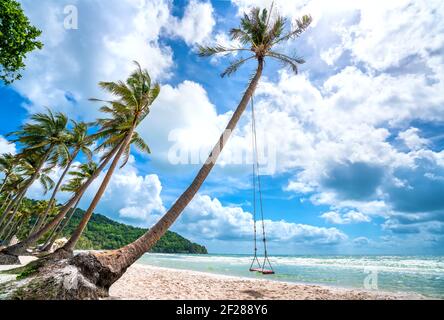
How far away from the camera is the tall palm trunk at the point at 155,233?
24.3ft

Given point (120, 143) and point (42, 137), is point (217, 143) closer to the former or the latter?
point (120, 143)

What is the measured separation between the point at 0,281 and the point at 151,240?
377 cm

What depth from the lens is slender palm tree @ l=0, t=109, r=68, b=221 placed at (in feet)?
60.6

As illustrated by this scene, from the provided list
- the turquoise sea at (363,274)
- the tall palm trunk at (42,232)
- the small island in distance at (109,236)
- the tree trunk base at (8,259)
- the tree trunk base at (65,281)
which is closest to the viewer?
the tree trunk base at (65,281)

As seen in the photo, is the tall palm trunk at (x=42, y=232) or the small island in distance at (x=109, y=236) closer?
the tall palm trunk at (x=42, y=232)

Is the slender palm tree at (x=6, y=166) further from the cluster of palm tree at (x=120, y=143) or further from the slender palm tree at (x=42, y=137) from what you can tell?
the slender palm tree at (x=42, y=137)

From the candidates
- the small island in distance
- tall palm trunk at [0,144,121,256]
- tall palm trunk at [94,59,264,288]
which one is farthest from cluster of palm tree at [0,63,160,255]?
the small island in distance

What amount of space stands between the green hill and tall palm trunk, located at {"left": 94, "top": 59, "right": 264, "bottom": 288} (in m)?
54.4

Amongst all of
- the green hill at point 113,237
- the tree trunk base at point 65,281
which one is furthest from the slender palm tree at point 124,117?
the green hill at point 113,237

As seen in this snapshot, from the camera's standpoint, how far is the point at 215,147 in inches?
356

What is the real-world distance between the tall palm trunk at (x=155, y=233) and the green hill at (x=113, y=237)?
178 feet
